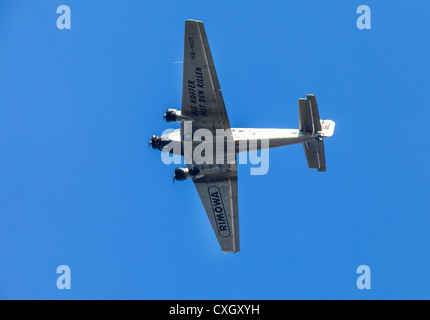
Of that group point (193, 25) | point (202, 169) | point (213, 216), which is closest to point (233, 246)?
Result: point (213, 216)

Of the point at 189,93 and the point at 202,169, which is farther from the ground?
the point at 189,93

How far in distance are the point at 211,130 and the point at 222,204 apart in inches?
341

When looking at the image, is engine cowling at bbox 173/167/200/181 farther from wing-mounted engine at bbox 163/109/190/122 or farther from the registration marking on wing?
wing-mounted engine at bbox 163/109/190/122

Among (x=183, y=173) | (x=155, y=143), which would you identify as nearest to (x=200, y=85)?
(x=155, y=143)

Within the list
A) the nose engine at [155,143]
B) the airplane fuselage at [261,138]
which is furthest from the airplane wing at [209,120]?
the nose engine at [155,143]

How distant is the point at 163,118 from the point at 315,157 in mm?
12271

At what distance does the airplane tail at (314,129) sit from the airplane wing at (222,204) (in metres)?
7.23

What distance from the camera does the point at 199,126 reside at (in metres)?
49.4

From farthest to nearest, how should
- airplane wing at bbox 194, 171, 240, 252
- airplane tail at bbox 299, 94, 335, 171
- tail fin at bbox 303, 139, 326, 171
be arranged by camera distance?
airplane wing at bbox 194, 171, 240, 252 < tail fin at bbox 303, 139, 326, 171 < airplane tail at bbox 299, 94, 335, 171

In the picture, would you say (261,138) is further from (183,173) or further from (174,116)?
(183,173)

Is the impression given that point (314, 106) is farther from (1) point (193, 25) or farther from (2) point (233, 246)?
(2) point (233, 246)

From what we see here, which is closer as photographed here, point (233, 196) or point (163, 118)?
point (163, 118)

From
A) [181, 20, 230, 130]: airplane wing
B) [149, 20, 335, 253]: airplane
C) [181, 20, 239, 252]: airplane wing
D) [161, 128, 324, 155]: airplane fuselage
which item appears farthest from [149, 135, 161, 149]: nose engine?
[181, 20, 230, 130]: airplane wing

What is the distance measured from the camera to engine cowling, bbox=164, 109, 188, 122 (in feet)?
162
